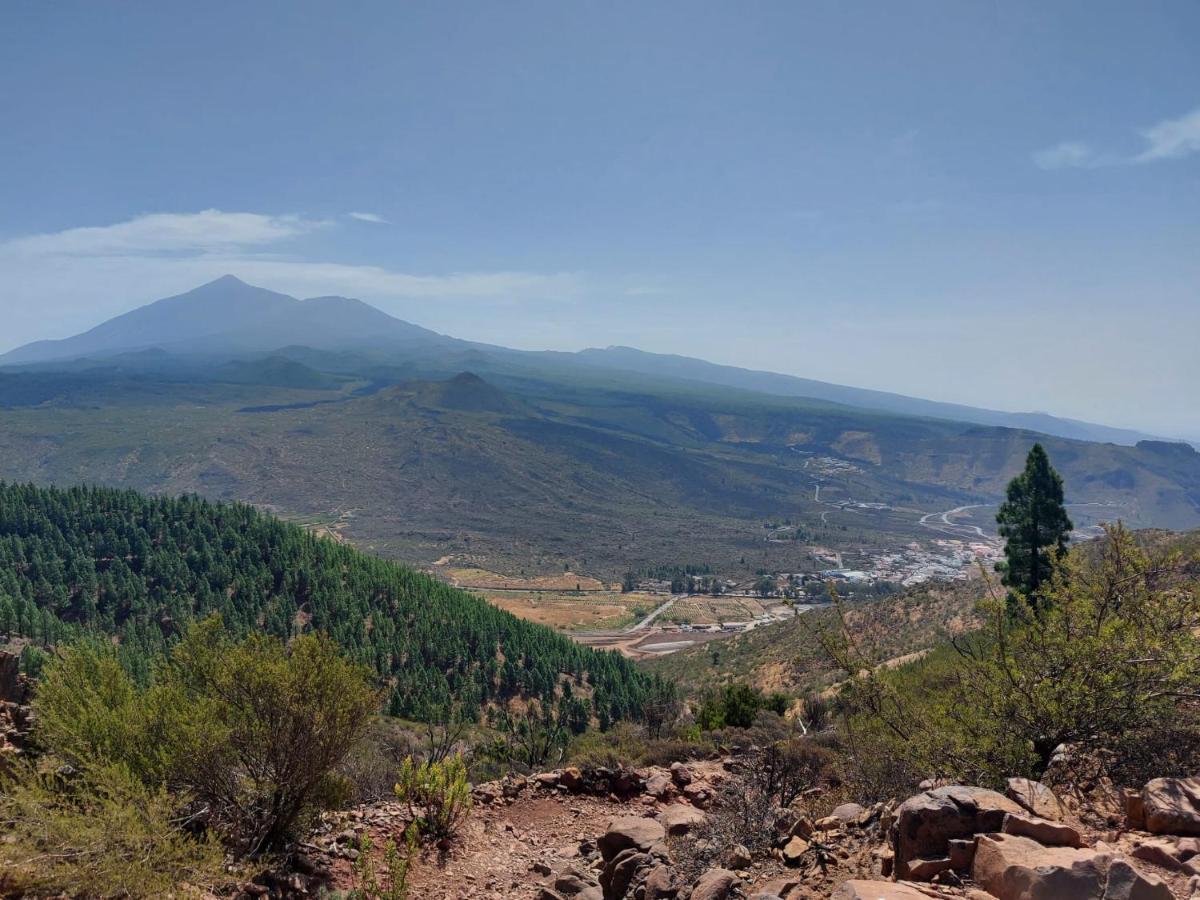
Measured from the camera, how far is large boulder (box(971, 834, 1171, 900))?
19.4ft

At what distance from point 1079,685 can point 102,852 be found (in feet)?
43.9

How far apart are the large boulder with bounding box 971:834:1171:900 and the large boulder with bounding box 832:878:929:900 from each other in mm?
812

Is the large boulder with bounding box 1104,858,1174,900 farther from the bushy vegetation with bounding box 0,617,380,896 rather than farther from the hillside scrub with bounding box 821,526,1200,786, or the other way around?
the bushy vegetation with bounding box 0,617,380,896

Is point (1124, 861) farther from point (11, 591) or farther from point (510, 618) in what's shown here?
point (11, 591)

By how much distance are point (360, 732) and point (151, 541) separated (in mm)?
82840

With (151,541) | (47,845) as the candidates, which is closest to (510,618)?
(151,541)

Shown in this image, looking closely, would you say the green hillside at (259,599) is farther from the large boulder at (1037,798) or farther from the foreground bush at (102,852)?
the large boulder at (1037,798)

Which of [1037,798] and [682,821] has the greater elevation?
[1037,798]

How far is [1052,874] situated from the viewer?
A: 6344 millimetres

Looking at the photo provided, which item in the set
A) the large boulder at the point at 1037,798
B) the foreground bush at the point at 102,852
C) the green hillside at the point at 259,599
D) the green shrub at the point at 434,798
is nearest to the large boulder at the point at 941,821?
the large boulder at the point at 1037,798

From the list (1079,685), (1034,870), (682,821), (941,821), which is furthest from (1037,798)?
(682,821)

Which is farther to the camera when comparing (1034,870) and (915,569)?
(915,569)

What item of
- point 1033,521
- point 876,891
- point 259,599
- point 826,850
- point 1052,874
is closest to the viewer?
point 1052,874

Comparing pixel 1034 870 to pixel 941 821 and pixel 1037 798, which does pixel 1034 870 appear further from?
pixel 1037 798
